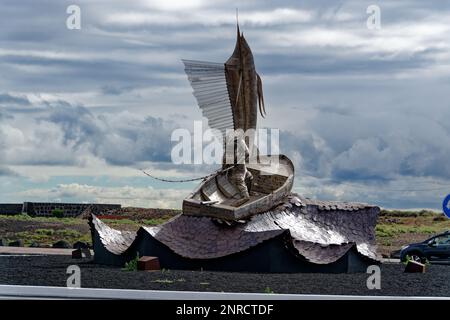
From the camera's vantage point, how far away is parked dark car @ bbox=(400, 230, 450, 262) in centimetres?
2456

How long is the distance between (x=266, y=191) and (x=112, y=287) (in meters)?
6.34

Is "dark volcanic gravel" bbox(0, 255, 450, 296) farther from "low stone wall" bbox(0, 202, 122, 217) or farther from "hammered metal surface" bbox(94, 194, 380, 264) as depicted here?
"low stone wall" bbox(0, 202, 122, 217)

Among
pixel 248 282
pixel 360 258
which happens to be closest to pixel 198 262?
pixel 248 282

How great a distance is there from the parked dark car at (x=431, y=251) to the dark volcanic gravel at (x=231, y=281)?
12.1 ft

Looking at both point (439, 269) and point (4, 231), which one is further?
point (4, 231)

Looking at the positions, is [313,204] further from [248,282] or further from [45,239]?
[45,239]

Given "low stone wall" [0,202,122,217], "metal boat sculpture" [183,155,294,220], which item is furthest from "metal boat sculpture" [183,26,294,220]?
"low stone wall" [0,202,122,217]

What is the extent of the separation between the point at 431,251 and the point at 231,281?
8743mm

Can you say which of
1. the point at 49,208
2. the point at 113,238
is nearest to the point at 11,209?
the point at 49,208

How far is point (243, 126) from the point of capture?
21375 mm

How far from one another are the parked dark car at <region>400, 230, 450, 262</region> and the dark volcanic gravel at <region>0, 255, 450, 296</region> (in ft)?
12.1

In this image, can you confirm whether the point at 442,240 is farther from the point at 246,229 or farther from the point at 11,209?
the point at 11,209
